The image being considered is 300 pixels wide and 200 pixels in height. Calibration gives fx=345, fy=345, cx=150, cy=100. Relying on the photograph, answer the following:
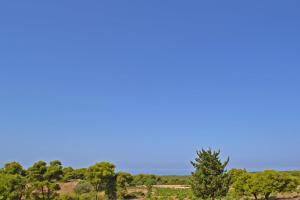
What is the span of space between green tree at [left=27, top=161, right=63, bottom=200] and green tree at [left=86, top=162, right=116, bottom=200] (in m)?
4.71

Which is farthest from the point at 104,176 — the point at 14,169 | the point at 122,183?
the point at 14,169

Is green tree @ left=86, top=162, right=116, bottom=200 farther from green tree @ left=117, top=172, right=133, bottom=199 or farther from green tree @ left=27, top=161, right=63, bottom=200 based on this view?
green tree @ left=117, top=172, right=133, bottom=199

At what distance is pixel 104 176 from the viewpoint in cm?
4294

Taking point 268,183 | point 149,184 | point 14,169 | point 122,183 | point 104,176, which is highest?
point 14,169

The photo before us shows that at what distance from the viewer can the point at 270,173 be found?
3819 cm

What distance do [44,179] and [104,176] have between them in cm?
890

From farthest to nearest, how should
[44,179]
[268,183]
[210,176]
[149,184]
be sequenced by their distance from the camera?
1. [149,184]
2. [44,179]
3. [268,183]
4. [210,176]

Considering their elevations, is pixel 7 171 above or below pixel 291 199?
above

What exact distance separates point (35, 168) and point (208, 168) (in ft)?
86.9

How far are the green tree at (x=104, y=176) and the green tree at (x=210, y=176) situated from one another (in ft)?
51.2

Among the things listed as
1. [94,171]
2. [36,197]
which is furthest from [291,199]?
[36,197]

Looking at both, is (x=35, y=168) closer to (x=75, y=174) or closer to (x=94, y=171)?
(x=94, y=171)

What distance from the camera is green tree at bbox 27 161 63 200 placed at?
1687 inches

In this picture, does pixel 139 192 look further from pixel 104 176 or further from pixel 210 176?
pixel 210 176
